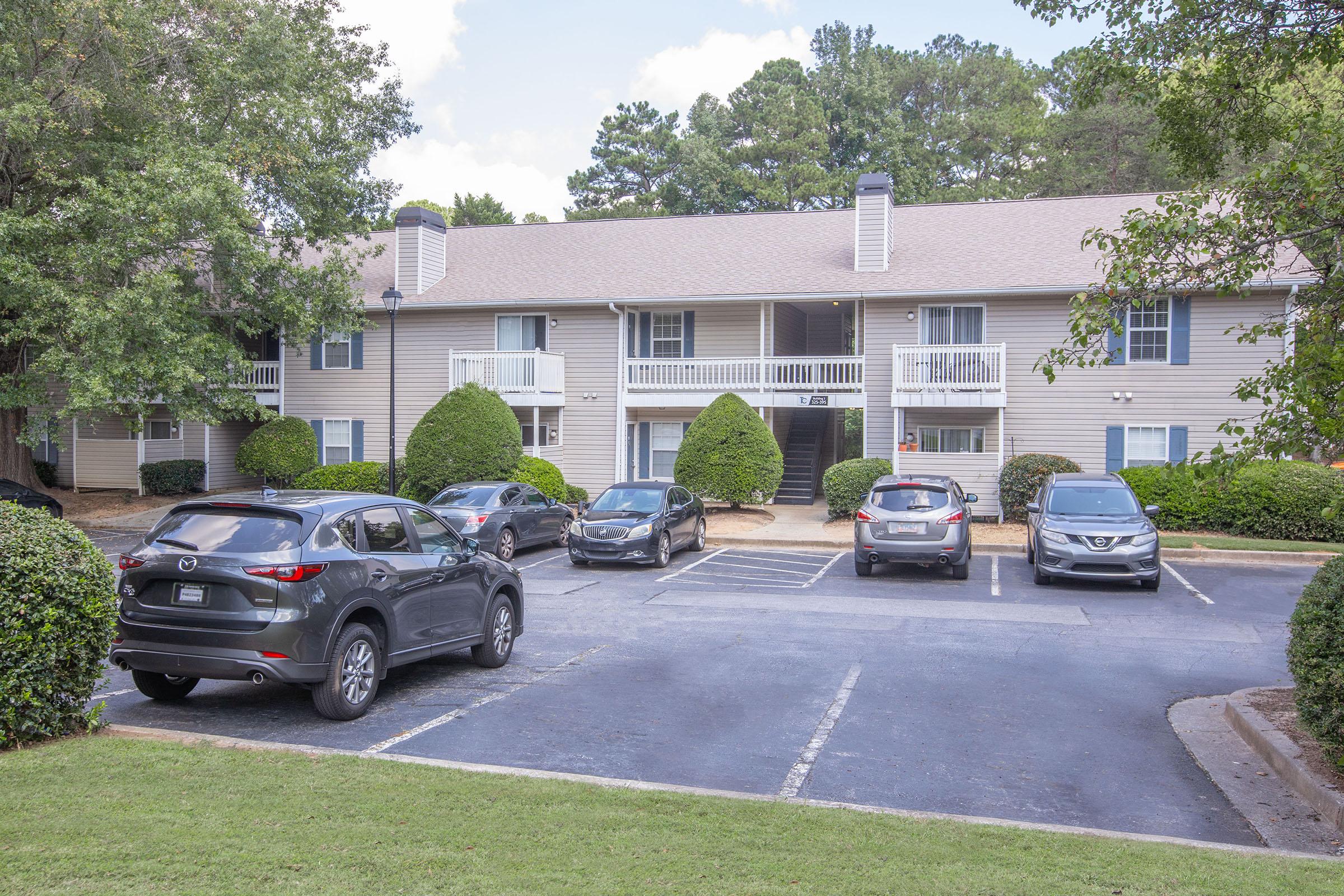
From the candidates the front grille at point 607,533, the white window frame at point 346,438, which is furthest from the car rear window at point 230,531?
the white window frame at point 346,438

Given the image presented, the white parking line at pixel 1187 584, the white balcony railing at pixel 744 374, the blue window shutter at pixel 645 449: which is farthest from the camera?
the blue window shutter at pixel 645 449

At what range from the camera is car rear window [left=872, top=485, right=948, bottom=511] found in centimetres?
1656

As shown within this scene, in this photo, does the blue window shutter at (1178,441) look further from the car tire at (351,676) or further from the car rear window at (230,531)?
the car rear window at (230,531)

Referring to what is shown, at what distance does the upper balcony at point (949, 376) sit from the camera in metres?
23.9

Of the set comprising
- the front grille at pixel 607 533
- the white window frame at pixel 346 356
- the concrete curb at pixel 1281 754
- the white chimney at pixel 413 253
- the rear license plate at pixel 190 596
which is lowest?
the concrete curb at pixel 1281 754

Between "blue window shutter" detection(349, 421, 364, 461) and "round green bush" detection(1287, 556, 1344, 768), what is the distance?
2631cm

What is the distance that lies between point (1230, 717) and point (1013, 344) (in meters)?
17.9

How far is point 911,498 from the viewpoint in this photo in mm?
16625

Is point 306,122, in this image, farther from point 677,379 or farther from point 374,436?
point 677,379

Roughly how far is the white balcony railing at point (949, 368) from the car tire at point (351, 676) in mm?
18237

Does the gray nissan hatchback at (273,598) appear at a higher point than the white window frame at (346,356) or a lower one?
lower

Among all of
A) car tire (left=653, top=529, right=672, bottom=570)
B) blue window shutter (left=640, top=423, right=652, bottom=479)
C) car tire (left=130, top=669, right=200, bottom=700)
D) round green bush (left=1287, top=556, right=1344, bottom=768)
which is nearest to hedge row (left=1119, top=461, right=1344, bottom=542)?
car tire (left=653, top=529, right=672, bottom=570)

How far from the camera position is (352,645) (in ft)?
26.0

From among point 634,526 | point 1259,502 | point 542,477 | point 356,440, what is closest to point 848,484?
point 542,477
